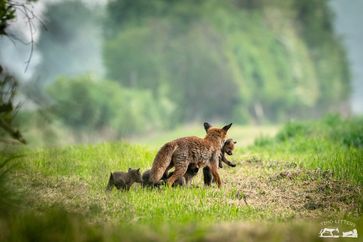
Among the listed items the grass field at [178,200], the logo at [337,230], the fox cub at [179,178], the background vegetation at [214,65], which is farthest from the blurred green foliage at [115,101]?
the logo at [337,230]

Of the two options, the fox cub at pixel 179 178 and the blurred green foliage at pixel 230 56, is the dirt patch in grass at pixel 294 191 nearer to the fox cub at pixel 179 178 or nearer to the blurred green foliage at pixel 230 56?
the fox cub at pixel 179 178

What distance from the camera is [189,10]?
245 feet

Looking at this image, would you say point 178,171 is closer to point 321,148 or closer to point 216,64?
point 321,148

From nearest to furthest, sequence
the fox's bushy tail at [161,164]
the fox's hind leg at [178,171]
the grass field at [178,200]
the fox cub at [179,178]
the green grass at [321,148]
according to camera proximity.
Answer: the grass field at [178,200] → the fox's bushy tail at [161,164] → the fox's hind leg at [178,171] → the fox cub at [179,178] → the green grass at [321,148]

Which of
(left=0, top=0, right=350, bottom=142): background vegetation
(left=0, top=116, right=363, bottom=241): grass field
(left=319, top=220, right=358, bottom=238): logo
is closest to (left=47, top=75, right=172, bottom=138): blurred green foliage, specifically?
(left=0, top=0, right=350, bottom=142): background vegetation

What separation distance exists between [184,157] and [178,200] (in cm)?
122

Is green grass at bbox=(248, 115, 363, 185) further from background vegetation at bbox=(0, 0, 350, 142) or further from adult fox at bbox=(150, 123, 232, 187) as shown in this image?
background vegetation at bbox=(0, 0, 350, 142)

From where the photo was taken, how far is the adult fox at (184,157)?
11.8m

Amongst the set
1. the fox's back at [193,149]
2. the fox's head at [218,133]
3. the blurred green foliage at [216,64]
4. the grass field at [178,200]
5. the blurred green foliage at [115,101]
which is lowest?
the grass field at [178,200]

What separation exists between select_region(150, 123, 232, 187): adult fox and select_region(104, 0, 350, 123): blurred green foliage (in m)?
53.2

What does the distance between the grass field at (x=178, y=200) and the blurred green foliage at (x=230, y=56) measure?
49.9m

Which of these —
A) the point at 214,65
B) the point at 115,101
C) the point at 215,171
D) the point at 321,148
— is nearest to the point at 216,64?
the point at 214,65

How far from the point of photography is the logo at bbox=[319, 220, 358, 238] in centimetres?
785

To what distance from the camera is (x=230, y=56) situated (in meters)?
69.2
